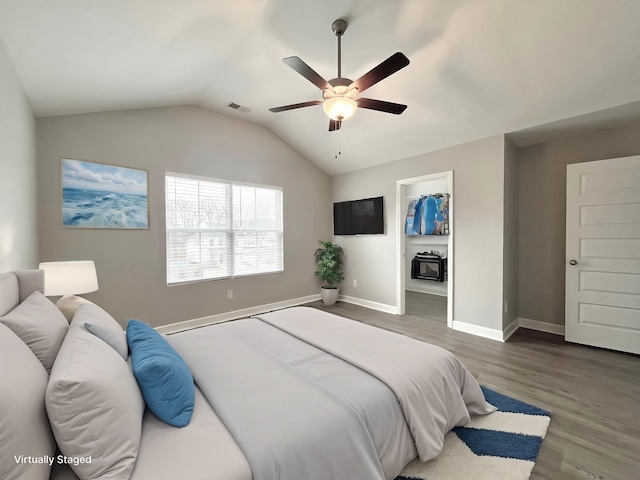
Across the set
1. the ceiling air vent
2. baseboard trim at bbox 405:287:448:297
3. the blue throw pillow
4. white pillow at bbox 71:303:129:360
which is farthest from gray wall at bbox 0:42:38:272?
baseboard trim at bbox 405:287:448:297

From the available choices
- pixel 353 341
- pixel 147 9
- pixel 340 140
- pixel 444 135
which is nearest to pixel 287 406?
pixel 353 341

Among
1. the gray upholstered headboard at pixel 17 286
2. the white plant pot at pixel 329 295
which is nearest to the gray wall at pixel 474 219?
the white plant pot at pixel 329 295

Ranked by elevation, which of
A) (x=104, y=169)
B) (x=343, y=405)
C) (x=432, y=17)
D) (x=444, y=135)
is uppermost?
(x=432, y=17)

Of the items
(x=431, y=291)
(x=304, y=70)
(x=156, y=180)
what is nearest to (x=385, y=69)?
(x=304, y=70)

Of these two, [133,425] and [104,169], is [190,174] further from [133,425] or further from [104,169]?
[133,425]

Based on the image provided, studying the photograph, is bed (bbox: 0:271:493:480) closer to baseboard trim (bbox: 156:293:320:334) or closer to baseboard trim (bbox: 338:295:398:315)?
baseboard trim (bbox: 156:293:320:334)

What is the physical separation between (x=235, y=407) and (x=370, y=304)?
13.1ft

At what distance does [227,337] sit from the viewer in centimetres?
201

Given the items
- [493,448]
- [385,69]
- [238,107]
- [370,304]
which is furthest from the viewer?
[370,304]

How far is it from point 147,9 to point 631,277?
194 inches

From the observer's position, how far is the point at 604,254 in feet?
10.3

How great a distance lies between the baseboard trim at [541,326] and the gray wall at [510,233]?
12cm

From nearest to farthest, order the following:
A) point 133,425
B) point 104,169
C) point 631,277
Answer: point 133,425, point 631,277, point 104,169

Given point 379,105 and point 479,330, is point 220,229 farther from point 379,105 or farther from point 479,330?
point 479,330
